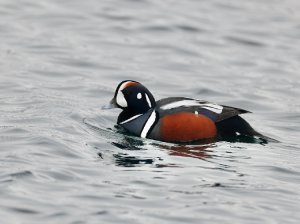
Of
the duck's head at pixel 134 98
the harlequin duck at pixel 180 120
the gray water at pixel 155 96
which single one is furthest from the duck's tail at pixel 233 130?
the duck's head at pixel 134 98

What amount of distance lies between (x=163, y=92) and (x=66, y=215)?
721 centimetres

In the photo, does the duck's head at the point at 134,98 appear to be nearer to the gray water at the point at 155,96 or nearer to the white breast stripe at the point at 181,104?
the white breast stripe at the point at 181,104

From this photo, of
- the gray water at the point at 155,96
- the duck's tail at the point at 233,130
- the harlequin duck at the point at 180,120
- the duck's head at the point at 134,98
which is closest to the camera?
the gray water at the point at 155,96

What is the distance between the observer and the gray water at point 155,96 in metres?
5.55

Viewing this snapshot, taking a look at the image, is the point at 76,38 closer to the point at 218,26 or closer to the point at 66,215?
the point at 218,26

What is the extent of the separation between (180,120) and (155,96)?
351 centimetres

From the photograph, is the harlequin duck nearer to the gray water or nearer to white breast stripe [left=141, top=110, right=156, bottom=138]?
white breast stripe [left=141, top=110, right=156, bottom=138]

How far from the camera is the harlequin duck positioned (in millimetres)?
8211

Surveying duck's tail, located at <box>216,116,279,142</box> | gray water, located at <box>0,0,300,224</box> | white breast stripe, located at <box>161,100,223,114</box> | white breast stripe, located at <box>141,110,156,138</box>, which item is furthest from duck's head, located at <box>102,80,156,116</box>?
duck's tail, located at <box>216,116,279,142</box>

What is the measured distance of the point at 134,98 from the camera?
8.76 meters

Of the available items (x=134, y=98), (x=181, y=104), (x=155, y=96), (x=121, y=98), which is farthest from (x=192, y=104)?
(x=155, y=96)

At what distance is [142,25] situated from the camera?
690 inches

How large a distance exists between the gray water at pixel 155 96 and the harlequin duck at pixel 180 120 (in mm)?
242

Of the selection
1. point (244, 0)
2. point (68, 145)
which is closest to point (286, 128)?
point (68, 145)
